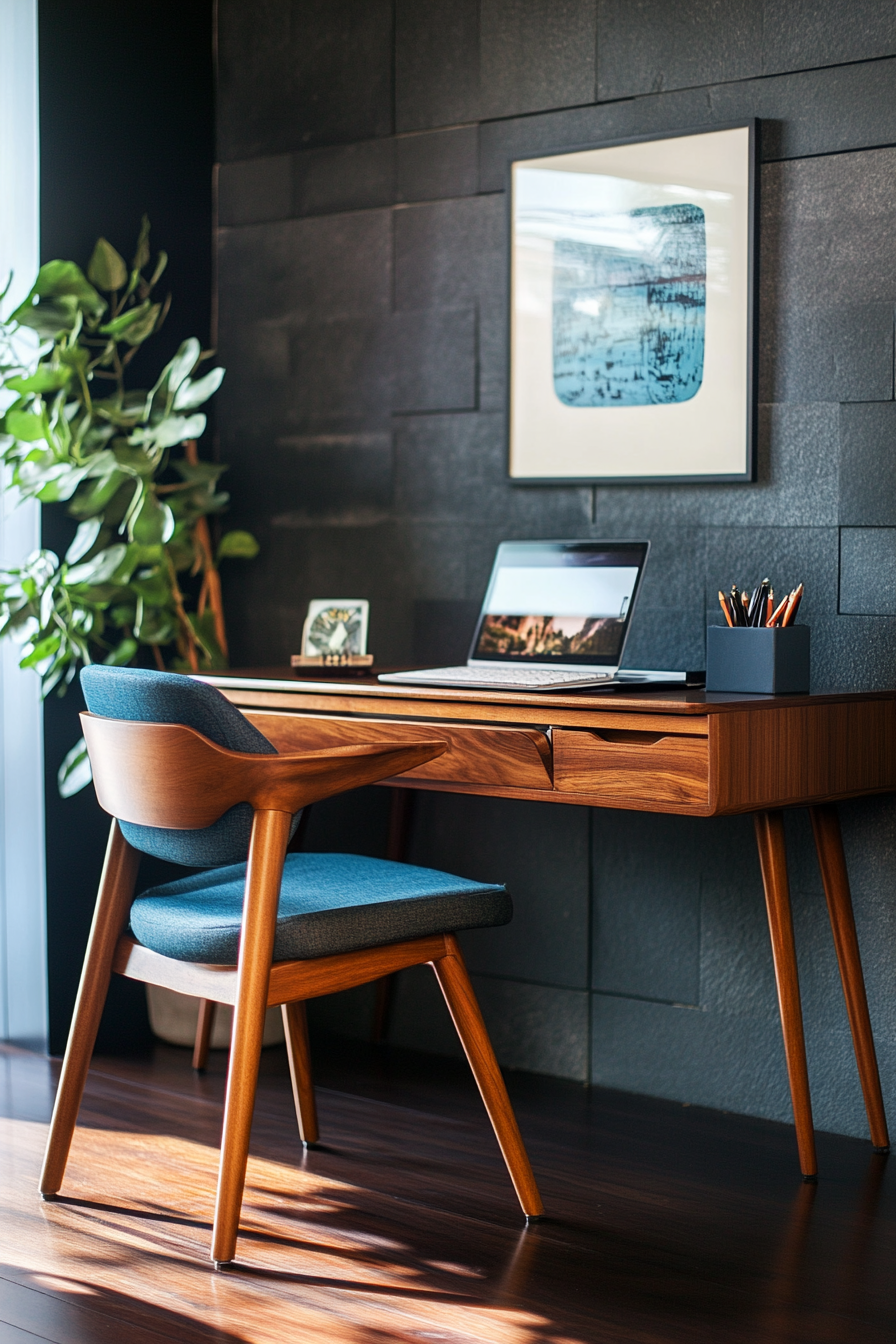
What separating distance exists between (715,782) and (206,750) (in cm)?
74

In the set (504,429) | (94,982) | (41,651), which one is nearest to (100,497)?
(41,651)

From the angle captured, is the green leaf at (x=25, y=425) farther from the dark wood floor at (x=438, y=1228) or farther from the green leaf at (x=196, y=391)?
the dark wood floor at (x=438, y=1228)

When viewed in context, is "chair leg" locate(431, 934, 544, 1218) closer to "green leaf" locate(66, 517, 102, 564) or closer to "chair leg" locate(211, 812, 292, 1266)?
"chair leg" locate(211, 812, 292, 1266)

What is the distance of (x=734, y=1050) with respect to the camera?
2859 mm

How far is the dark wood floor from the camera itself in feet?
6.53

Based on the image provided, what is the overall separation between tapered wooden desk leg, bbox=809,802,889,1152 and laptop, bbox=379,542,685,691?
1.13 feet

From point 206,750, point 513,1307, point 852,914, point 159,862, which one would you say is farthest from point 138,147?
point 513,1307

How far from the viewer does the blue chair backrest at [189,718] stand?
2064mm

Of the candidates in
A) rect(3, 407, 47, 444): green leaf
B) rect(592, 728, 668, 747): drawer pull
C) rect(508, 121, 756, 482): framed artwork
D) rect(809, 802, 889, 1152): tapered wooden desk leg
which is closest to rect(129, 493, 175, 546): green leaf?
rect(3, 407, 47, 444): green leaf

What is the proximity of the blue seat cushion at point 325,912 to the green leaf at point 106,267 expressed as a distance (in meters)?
1.33

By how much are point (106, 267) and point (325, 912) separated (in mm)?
1616

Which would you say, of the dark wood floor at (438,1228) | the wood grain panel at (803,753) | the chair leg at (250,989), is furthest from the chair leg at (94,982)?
the wood grain panel at (803,753)

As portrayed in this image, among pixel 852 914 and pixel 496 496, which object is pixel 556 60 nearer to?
pixel 496 496

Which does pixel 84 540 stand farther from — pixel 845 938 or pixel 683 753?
pixel 845 938
